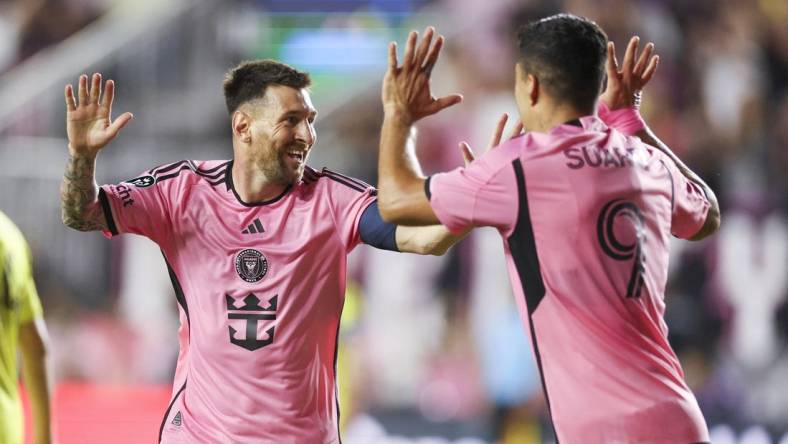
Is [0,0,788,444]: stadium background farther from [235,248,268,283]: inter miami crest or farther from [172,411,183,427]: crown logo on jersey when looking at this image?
[235,248,268,283]: inter miami crest

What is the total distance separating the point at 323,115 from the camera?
11.9 metres

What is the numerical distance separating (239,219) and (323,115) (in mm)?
7555

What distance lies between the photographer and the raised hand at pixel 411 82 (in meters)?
3.63

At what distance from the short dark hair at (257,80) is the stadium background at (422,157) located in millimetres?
5965

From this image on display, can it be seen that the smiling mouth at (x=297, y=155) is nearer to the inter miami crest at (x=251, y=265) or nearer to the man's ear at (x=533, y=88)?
the inter miami crest at (x=251, y=265)

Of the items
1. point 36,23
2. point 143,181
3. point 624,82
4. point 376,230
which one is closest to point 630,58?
point 624,82

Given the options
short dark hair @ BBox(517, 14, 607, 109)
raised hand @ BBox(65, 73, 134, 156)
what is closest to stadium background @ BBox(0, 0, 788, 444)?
raised hand @ BBox(65, 73, 134, 156)

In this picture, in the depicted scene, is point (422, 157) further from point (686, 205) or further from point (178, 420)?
point (686, 205)

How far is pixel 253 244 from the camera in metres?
4.38

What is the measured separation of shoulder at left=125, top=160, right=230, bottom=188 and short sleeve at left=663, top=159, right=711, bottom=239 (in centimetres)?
186

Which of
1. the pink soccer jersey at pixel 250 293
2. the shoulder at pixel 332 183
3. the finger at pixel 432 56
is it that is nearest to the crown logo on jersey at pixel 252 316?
the pink soccer jersey at pixel 250 293

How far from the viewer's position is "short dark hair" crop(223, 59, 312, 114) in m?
4.58

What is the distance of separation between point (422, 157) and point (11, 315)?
765 cm

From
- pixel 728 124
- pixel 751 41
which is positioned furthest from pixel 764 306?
pixel 751 41
